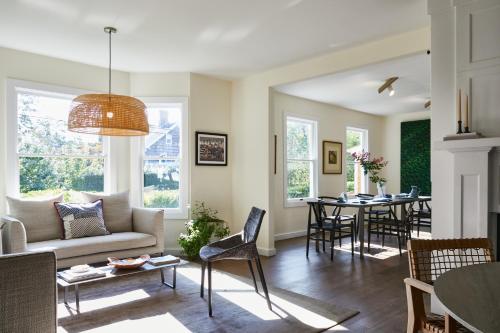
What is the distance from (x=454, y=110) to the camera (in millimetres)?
2906

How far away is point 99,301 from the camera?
339 cm

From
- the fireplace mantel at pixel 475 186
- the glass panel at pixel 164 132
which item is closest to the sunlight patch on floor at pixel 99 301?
the glass panel at pixel 164 132

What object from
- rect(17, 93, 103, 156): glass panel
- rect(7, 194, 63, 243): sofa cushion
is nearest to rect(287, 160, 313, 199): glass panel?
rect(17, 93, 103, 156): glass panel

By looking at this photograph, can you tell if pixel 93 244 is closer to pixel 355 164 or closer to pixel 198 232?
pixel 198 232

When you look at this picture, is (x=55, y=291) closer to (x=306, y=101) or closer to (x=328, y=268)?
(x=328, y=268)

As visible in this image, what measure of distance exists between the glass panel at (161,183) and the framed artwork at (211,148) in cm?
37

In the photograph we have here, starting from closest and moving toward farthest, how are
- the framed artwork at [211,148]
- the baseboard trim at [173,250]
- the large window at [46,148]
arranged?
the large window at [46,148]
the baseboard trim at [173,250]
the framed artwork at [211,148]

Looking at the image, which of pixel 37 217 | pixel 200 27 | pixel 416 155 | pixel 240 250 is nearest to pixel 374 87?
pixel 416 155

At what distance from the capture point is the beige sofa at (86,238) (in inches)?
143

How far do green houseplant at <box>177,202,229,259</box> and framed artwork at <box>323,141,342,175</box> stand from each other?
294 cm

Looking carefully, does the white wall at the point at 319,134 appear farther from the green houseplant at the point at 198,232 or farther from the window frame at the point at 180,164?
the window frame at the point at 180,164

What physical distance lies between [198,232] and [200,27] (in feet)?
8.20

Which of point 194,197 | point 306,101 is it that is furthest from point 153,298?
point 306,101

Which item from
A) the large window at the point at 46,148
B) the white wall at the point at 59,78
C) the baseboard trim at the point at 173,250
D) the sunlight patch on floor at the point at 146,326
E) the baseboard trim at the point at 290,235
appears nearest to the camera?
the sunlight patch on floor at the point at 146,326
